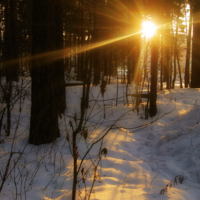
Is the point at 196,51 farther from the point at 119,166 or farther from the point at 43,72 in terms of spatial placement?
the point at 119,166

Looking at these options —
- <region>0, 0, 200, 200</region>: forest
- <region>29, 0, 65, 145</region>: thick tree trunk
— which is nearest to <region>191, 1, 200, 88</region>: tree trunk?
<region>0, 0, 200, 200</region>: forest

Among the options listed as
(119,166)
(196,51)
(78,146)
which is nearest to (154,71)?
(78,146)

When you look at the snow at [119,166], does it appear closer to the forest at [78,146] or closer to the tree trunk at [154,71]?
the forest at [78,146]

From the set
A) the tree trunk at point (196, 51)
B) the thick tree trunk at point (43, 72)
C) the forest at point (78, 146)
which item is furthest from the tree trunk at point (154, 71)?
the tree trunk at point (196, 51)

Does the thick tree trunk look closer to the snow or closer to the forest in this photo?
the forest

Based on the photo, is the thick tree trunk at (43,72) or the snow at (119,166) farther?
the thick tree trunk at (43,72)

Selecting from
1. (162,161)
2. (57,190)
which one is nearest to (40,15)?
(57,190)

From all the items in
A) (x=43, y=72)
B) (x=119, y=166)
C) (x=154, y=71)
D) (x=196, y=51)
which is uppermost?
(x=196, y=51)

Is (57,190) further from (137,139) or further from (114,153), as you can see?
(137,139)

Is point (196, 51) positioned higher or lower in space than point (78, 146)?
higher

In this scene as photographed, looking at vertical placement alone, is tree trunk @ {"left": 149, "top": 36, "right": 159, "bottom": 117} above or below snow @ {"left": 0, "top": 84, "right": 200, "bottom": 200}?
above

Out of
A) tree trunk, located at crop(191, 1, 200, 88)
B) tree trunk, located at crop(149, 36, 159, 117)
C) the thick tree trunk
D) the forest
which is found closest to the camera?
the forest

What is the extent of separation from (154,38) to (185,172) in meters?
4.92

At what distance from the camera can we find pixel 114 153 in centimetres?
398
